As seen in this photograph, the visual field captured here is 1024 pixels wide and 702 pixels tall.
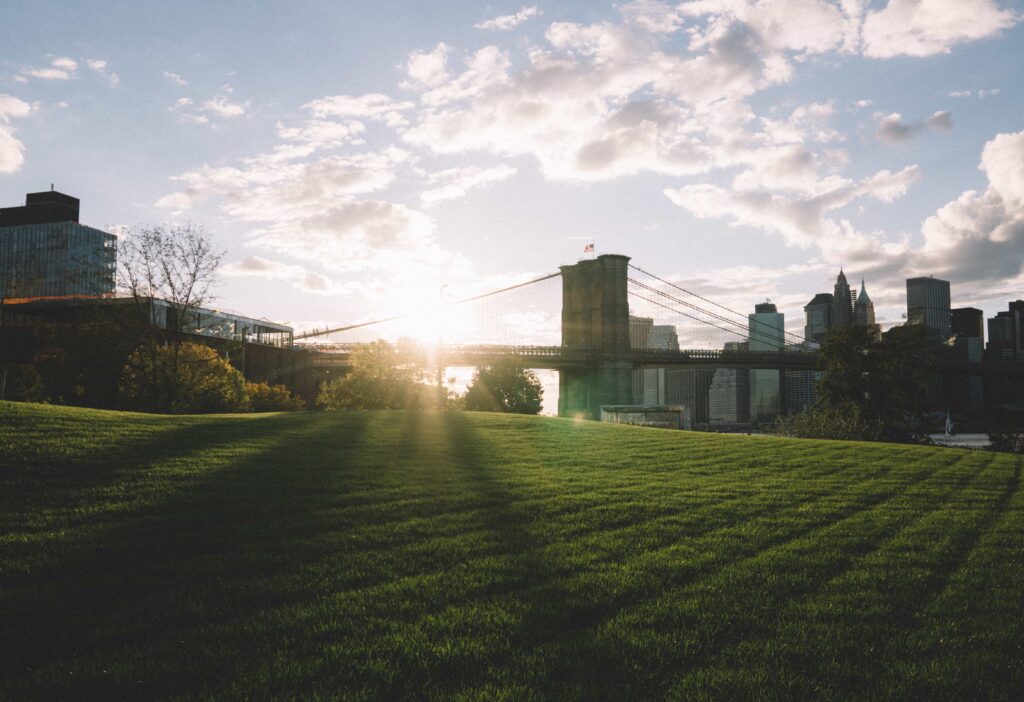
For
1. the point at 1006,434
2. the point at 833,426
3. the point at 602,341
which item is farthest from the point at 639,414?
the point at 1006,434

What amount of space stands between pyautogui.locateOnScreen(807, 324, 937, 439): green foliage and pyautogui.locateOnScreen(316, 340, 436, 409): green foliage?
29.9 metres

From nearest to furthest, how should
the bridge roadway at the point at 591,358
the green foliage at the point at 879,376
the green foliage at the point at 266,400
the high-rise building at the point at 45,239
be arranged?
the green foliage at the point at 879,376
the green foliage at the point at 266,400
the bridge roadway at the point at 591,358
the high-rise building at the point at 45,239

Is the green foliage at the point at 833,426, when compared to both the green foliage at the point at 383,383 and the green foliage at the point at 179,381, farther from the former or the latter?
the green foliage at the point at 179,381

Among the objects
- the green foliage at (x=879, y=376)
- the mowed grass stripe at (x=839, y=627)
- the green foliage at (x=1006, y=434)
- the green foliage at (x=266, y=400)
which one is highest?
the green foliage at (x=879, y=376)

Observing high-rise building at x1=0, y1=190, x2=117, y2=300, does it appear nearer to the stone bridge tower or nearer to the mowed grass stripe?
the stone bridge tower

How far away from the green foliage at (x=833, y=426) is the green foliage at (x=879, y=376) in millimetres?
212

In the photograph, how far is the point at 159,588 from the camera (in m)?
6.70

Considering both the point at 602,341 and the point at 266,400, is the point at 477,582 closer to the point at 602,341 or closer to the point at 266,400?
the point at 266,400

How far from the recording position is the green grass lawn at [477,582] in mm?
4961

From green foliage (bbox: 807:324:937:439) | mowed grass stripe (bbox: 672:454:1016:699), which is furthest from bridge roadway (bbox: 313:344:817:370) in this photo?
mowed grass stripe (bbox: 672:454:1016:699)

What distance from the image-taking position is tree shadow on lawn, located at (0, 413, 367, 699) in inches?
192

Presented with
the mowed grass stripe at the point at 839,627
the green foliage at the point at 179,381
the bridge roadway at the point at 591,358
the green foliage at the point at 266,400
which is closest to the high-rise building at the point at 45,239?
the bridge roadway at the point at 591,358

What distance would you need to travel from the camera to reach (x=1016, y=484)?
16719 mm

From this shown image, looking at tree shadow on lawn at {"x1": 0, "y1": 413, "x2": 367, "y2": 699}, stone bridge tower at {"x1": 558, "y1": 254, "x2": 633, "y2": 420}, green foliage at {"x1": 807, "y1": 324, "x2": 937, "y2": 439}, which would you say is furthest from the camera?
stone bridge tower at {"x1": 558, "y1": 254, "x2": 633, "y2": 420}
